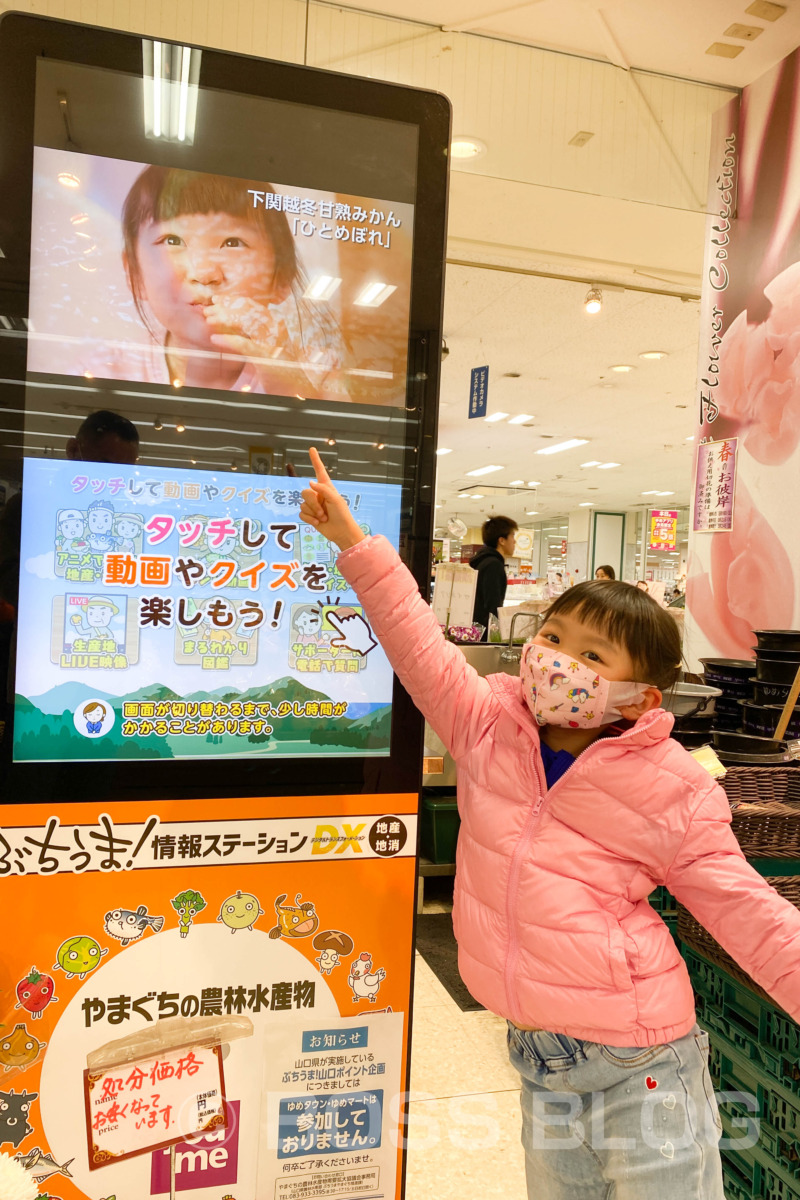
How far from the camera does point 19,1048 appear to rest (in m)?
1.27

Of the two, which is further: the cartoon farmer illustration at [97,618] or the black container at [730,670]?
the black container at [730,670]

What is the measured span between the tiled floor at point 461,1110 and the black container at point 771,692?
4.25 feet

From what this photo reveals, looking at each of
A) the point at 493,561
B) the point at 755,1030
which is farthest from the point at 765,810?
the point at 493,561

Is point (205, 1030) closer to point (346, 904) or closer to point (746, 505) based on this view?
point (346, 904)

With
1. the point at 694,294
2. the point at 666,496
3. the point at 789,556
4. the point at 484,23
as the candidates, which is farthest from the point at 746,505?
the point at 666,496

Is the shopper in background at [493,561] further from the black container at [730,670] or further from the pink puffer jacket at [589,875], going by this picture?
the pink puffer jacket at [589,875]

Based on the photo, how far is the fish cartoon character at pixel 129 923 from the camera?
4.33 ft

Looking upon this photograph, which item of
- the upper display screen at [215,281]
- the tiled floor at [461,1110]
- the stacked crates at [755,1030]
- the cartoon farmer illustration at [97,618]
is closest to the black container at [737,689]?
the stacked crates at [755,1030]

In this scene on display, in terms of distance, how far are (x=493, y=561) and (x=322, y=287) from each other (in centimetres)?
431

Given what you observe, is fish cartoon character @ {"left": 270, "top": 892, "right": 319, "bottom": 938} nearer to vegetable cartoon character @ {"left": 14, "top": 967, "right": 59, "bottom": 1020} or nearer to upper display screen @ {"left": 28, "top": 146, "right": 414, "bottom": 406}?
vegetable cartoon character @ {"left": 14, "top": 967, "right": 59, "bottom": 1020}

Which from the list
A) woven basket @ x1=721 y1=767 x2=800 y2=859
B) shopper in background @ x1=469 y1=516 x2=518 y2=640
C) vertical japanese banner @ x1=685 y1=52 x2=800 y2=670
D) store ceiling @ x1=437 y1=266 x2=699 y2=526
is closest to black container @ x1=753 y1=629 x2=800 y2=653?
woven basket @ x1=721 y1=767 x2=800 y2=859

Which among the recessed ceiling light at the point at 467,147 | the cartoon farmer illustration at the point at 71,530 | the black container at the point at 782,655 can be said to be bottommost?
the black container at the point at 782,655

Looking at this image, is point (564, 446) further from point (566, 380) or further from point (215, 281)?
point (215, 281)

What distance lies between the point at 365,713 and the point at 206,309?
0.72 meters
